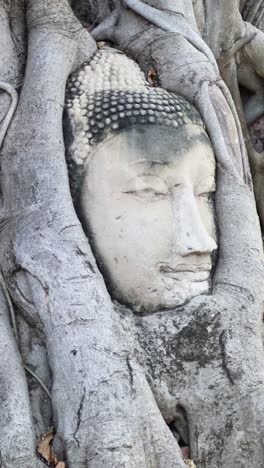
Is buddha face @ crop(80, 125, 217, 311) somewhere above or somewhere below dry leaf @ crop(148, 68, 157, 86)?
below

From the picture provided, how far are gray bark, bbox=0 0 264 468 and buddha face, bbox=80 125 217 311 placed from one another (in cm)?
8

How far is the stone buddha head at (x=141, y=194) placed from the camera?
9.02 ft

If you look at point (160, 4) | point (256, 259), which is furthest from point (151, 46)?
point (256, 259)

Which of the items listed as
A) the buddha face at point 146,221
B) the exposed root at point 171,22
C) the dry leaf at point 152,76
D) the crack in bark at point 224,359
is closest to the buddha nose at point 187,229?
the buddha face at point 146,221

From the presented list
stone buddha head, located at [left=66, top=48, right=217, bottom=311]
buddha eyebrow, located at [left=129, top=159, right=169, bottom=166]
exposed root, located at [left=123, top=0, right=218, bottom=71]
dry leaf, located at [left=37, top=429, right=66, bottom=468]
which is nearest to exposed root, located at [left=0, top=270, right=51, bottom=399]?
dry leaf, located at [left=37, top=429, right=66, bottom=468]

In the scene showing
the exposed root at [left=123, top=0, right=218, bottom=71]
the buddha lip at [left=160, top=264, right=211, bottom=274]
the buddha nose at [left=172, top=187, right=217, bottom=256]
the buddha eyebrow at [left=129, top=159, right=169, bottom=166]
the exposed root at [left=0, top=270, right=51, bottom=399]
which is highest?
the exposed root at [left=123, top=0, right=218, bottom=71]

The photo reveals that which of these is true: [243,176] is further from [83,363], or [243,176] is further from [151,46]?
[83,363]

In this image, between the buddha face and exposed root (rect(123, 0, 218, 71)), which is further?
A: exposed root (rect(123, 0, 218, 71))

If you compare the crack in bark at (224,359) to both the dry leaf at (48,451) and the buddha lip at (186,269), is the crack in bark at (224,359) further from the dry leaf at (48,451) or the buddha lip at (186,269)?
the dry leaf at (48,451)

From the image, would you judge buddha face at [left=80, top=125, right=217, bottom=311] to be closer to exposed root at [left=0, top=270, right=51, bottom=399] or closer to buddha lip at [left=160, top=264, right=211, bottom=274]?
buddha lip at [left=160, top=264, right=211, bottom=274]

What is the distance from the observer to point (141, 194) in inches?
109

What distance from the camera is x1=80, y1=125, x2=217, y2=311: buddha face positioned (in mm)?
2748

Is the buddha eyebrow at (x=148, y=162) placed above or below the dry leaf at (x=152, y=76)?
below

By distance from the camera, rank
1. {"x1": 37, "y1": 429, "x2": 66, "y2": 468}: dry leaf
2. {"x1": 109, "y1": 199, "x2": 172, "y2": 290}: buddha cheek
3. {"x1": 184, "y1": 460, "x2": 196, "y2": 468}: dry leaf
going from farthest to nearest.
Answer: {"x1": 109, "y1": 199, "x2": 172, "y2": 290}: buddha cheek → {"x1": 184, "y1": 460, "x2": 196, "y2": 468}: dry leaf → {"x1": 37, "y1": 429, "x2": 66, "y2": 468}: dry leaf
